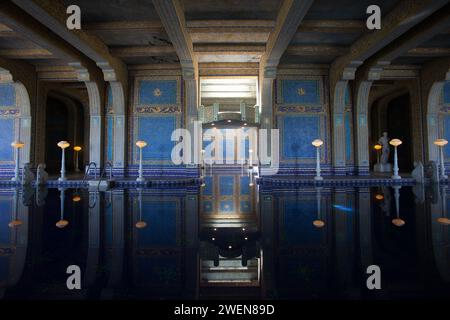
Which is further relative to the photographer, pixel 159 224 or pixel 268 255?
pixel 159 224

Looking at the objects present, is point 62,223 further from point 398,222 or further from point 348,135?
point 348,135

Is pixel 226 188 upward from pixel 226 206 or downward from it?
upward

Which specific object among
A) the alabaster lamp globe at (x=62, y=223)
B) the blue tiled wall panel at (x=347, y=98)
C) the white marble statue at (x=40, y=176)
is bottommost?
the alabaster lamp globe at (x=62, y=223)

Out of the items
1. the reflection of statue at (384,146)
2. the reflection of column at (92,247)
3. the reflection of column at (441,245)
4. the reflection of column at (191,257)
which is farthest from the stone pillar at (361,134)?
the reflection of column at (92,247)

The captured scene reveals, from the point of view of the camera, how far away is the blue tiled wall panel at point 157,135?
1048 cm

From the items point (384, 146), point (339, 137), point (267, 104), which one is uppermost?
point (267, 104)

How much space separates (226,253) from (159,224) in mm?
1176

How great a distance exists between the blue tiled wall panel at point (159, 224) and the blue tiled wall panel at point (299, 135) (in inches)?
261

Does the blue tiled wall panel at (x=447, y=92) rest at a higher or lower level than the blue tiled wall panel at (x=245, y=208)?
higher

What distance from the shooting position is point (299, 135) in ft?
34.4

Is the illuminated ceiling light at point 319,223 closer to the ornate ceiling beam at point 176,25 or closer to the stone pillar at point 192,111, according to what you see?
the ornate ceiling beam at point 176,25

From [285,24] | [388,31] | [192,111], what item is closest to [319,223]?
[285,24]

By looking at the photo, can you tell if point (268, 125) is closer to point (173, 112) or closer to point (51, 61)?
point (173, 112)

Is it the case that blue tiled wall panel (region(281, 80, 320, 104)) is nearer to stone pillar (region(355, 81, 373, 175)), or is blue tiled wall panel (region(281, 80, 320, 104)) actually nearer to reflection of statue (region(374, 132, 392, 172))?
stone pillar (region(355, 81, 373, 175))
